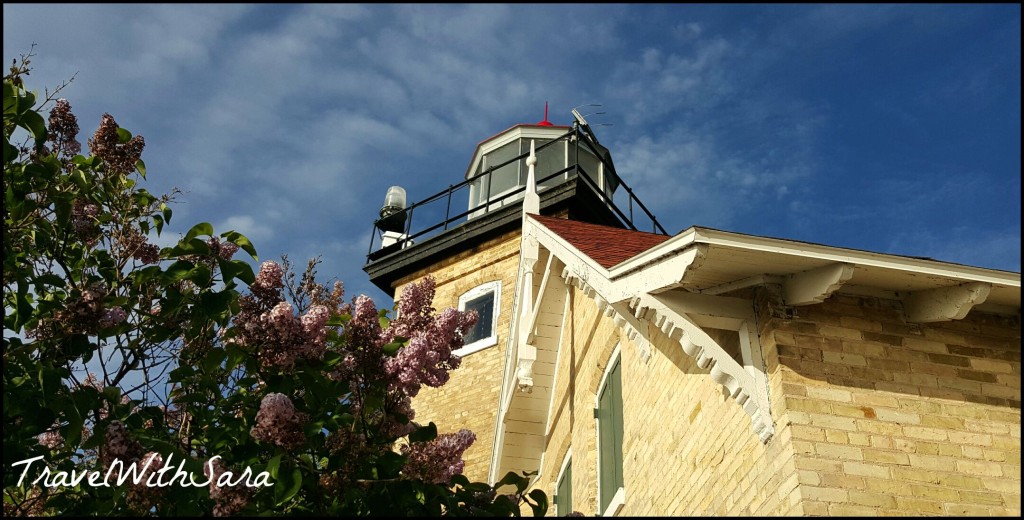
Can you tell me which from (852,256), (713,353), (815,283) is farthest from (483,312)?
(852,256)

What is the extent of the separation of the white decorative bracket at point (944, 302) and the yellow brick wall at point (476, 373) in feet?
33.8

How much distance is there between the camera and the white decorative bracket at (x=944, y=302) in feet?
18.2

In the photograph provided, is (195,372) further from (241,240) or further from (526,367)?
(526,367)

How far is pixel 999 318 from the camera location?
6027mm

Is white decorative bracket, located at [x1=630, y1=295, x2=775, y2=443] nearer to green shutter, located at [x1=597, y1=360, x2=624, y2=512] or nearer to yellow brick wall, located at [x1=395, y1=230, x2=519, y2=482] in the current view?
green shutter, located at [x1=597, y1=360, x2=624, y2=512]

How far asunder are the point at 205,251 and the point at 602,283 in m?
2.96

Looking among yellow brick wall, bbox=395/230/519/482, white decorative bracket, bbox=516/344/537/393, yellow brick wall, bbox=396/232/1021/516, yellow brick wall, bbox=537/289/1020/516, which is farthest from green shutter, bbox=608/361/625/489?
yellow brick wall, bbox=395/230/519/482

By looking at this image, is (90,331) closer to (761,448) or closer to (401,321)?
(401,321)

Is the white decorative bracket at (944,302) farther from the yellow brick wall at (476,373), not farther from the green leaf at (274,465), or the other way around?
the yellow brick wall at (476,373)

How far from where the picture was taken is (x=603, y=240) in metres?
Answer: 8.88

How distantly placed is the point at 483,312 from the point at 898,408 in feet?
46.1

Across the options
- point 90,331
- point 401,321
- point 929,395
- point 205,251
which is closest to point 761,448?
point 929,395

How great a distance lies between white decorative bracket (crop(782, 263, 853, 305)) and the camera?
17.8ft

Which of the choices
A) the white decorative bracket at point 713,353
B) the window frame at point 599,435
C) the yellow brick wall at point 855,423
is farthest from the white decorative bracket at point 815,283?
the window frame at point 599,435
